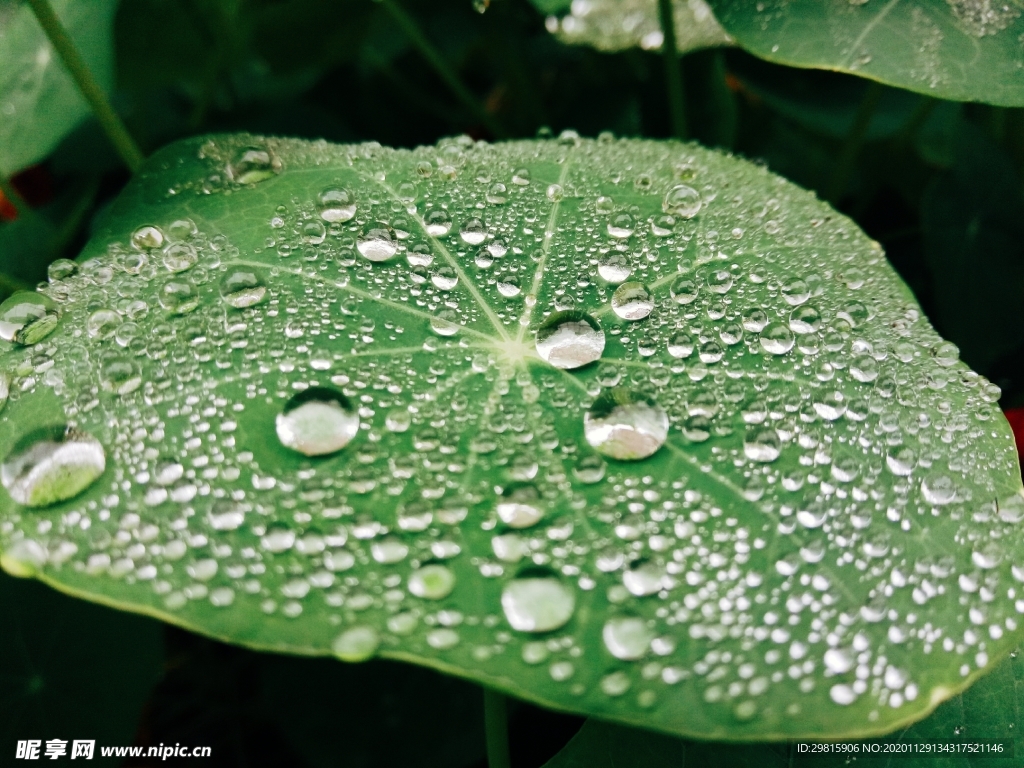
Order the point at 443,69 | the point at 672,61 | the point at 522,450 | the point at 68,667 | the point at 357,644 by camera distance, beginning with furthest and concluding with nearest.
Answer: the point at 443,69 < the point at 672,61 < the point at 68,667 < the point at 522,450 < the point at 357,644

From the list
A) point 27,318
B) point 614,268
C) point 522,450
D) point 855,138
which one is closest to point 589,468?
point 522,450

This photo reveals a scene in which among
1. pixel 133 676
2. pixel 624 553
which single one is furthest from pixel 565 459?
pixel 133 676

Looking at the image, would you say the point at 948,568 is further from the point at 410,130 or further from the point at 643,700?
the point at 410,130

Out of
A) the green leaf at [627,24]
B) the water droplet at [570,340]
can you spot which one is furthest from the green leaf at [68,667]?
the green leaf at [627,24]

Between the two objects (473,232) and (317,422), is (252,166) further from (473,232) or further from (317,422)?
(317,422)

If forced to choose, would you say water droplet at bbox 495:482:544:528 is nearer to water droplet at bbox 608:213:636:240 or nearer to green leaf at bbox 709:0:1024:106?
water droplet at bbox 608:213:636:240

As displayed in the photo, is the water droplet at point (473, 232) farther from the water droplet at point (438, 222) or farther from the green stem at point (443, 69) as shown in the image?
the green stem at point (443, 69)

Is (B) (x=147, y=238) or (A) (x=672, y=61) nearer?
(B) (x=147, y=238)
